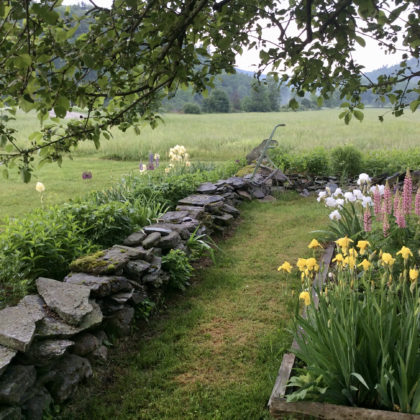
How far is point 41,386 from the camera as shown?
2.63 meters

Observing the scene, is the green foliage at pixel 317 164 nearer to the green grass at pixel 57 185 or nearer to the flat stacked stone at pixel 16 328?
the green grass at pixel 57 185

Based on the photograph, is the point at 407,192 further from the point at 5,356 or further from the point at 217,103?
the point at 217,103

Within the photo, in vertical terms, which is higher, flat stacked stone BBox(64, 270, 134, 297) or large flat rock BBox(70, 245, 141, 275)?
large flat rock BBox(70, 245, 141, 275)

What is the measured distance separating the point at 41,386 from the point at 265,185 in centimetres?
756

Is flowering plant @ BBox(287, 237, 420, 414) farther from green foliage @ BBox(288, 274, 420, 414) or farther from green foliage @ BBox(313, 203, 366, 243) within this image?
green foliage @ BBox(313, 203, 366, 243)

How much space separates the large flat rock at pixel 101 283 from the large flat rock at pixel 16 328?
0.62 metres

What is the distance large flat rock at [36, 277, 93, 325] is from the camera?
2956 mm

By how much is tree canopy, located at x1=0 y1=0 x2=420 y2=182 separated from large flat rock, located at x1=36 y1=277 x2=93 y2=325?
1.13 meters

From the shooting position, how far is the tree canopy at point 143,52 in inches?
72.1

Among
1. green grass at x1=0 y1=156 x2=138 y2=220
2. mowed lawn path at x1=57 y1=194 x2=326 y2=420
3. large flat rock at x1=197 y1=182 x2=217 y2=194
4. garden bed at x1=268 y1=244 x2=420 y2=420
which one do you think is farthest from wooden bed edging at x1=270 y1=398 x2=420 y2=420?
large flat rock at x1=197 y1=182 x2=217 y2=194

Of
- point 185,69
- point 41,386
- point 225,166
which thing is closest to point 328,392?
point 41,386

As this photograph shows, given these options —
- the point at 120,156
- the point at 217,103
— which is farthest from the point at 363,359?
the point at 217,103

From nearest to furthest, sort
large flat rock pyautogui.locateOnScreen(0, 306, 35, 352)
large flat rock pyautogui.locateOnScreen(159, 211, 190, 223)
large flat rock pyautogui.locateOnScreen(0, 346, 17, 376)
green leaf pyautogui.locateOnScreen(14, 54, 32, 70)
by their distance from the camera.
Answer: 1. green leaf pyautogui.locateOnScreen(14, 54, 32, 70)
2. large flat rock pyautogui.locateOnScreen(0, 346, 17, 376)
3. large flat rock pyautogui.locateOnScreen(0, 306, 35, 352)
4. large flat rock pyautogui.locateOnScreen(159, 211, 190, 223)

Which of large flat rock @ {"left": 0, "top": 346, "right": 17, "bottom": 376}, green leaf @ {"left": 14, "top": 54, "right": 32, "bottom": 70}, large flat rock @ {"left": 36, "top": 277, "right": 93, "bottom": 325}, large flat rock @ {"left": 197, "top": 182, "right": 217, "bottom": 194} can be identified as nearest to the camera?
green leaf @ {"left": 14, "top": 54, "right": 32, "bottom": 70}
